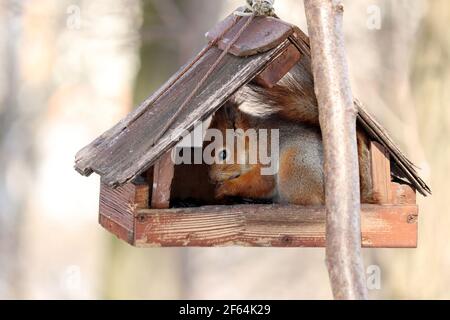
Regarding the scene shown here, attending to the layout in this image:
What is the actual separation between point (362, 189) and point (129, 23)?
4.64m

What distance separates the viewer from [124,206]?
282 cm

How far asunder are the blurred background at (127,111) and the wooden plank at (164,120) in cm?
358

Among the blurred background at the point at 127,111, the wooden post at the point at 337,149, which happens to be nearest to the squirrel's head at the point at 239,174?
the wooden post at the point at 337,149

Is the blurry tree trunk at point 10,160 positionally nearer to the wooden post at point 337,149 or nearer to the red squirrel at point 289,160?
the red squirrel at point 289,160

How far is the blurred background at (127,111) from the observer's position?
6.51 m

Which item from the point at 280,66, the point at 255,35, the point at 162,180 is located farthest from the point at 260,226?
the point at 255,35

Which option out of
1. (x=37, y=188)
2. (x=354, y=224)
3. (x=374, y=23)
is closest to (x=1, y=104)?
(x=37, y=188)

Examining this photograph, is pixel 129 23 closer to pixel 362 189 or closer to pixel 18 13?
pixel 18 13

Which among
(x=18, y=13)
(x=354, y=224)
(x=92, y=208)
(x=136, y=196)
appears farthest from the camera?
(x=92, y=208)

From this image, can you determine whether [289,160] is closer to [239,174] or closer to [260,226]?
[239,174]

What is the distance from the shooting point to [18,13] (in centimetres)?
714

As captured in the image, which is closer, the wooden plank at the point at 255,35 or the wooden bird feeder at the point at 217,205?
the wooden bird feeder at the point at 217,205

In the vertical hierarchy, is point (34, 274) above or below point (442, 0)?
below

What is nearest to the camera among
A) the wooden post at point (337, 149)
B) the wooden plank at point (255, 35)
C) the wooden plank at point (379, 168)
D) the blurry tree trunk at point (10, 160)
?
the wooden post at point (337, 149)
